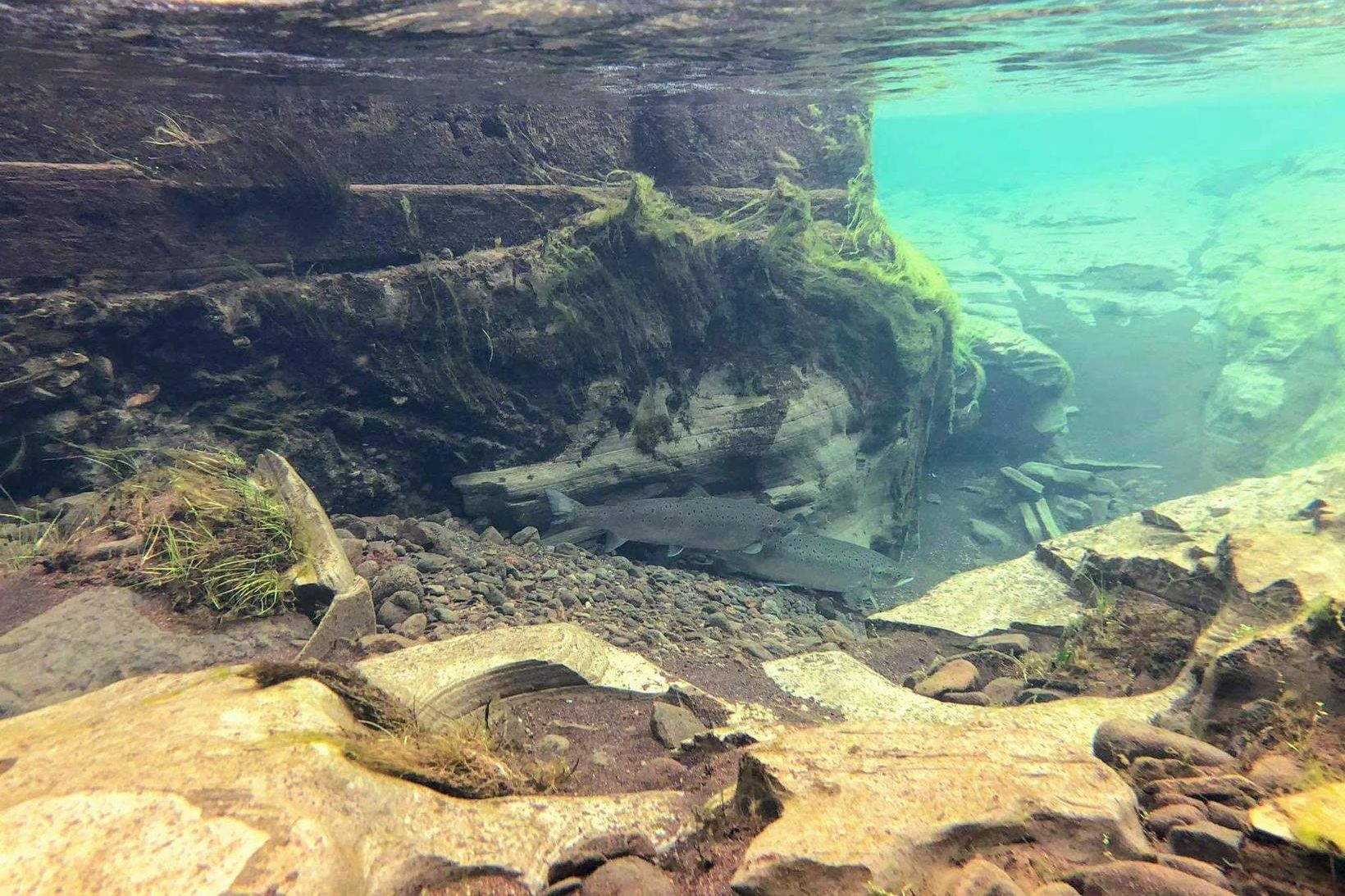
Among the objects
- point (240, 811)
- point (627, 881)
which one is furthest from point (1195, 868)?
point (240, 811)

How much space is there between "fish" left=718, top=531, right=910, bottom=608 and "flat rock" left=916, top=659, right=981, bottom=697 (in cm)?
336

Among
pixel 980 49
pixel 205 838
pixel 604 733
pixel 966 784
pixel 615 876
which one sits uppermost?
pixel 980 49

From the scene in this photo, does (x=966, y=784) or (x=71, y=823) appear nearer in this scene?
(x=71, y=823)

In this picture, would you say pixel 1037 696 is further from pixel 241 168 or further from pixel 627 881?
pixel 241 168

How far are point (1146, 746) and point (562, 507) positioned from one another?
5.98 metres

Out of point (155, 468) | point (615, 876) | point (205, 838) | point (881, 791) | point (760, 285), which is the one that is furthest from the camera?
point (760, 285)

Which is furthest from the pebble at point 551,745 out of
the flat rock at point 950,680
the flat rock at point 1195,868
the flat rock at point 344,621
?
the flat rock at point 950,680

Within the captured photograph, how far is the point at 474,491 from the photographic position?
291 inches

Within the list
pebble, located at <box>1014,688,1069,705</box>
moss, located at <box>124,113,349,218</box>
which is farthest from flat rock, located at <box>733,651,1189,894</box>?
moss, located at <box>124,113,349,218</box>

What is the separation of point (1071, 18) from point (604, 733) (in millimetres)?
17231

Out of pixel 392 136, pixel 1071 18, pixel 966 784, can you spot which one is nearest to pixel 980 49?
pixel 1071 18

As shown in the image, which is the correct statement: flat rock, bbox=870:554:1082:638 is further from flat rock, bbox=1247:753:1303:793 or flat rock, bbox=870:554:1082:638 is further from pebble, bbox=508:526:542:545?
pebble, bbox=508:526:542:545

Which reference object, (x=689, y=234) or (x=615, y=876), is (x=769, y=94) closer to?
(x=689, y=234)

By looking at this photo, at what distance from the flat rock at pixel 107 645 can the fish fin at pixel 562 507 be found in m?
3.52
